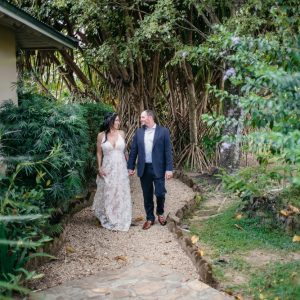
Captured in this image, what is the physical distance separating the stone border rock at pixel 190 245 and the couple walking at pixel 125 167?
25 cm

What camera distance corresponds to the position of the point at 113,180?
6160 millimetres

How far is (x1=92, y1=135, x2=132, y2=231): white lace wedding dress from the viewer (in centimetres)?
610

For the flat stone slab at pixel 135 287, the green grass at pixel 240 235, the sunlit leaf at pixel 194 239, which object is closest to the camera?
the flat stone slab at pixel 135 287

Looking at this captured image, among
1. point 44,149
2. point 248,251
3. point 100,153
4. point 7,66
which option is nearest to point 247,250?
point 248,251

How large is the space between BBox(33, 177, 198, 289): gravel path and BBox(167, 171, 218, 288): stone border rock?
7 cm

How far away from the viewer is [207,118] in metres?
3.82

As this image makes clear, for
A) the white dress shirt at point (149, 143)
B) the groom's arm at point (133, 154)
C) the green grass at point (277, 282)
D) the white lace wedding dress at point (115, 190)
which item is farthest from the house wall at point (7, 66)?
the green grass at point (277, 282)

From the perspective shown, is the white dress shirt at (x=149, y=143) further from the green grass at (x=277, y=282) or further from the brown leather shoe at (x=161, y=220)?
the green grass at (x=277, y=282)

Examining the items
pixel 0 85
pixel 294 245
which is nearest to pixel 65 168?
pixel 0 85

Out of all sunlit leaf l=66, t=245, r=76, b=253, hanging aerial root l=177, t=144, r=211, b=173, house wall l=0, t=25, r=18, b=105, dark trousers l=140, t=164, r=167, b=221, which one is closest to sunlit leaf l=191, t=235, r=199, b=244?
dark trousers l=140, t=164, r=167, b=221

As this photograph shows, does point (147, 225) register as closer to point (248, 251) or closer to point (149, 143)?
point (149, 143)

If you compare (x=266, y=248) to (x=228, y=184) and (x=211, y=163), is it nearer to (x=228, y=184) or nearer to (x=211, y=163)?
(x=228, y=184)

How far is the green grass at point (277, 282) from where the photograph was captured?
13.0 feet

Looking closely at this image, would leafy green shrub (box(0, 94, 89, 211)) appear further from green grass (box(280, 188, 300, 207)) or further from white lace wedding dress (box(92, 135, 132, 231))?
green grass (box(280, 188, 300, 207))
